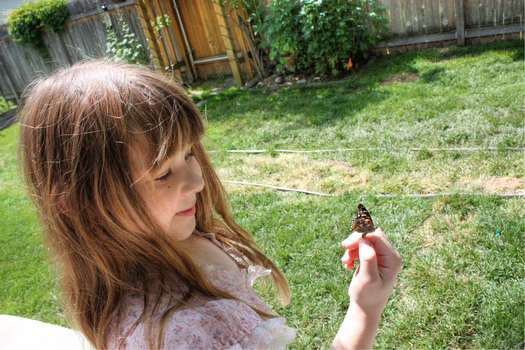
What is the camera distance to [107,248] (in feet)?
3.59

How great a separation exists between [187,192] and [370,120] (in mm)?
3500

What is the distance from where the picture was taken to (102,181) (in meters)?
1.02

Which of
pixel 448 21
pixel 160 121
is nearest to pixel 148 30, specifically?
pixel 448 21

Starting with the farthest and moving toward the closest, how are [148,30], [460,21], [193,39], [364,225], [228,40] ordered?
[193,39], [148,30], [228,40], [460,21], [364,225]

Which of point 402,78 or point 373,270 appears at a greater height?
point 373,270

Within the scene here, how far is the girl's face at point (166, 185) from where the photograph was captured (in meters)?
1.05

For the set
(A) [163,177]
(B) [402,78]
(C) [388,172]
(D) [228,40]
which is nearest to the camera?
(A) [163,177]

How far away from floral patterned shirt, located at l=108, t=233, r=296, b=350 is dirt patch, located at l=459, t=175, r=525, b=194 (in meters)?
2.23

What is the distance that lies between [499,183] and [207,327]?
2.59 meters

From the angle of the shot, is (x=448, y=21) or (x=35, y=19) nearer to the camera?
(x=448, y=21)

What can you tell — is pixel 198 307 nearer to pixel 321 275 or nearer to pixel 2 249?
pixel 321 275

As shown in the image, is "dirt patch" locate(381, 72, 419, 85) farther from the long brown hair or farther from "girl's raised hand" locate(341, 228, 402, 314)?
the long brown hair

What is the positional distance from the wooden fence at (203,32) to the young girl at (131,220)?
3.02 m

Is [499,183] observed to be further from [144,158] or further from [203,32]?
[203,32]
